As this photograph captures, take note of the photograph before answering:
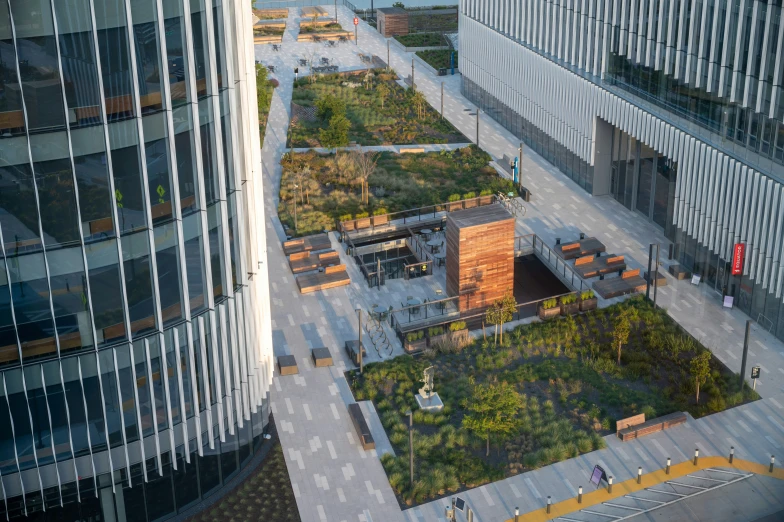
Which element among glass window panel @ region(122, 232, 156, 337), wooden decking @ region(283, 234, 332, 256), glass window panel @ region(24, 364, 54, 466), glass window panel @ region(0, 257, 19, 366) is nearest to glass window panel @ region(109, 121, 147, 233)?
glass window panel @ region(122, 232, 156, 337)

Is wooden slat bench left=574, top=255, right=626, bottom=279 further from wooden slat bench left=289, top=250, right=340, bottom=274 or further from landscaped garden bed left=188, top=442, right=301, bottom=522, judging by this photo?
landscaped garden bed left=188, top=442, right=301, bottom=522

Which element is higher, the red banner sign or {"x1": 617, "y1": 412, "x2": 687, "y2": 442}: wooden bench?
the red banner sign

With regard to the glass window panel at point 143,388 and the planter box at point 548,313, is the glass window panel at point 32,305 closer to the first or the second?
the glass window panel at point 143,388

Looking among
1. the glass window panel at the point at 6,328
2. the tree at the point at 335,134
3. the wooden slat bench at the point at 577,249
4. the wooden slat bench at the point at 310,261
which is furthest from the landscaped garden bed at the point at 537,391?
the tree at the point at 335,134

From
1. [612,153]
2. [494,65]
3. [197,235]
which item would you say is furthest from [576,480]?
[494,65]

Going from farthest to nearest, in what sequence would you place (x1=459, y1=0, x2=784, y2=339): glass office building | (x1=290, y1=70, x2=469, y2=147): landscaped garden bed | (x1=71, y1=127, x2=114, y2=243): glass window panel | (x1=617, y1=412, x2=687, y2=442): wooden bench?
(x1=290, y1=70, x2=469, y2=147): landscaped garden bed
(x1=459, y1=0, x2=784, y2=339): glass office building
(x1=617, y1=412, x2=687, y2=442): wooden bench
(x1=71, y1=127, x2=114, y2=243): glass window panel

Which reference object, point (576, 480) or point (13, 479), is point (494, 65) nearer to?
point (576, 480)

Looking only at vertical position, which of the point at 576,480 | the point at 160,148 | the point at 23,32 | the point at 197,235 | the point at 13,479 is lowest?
the point at 576,480
